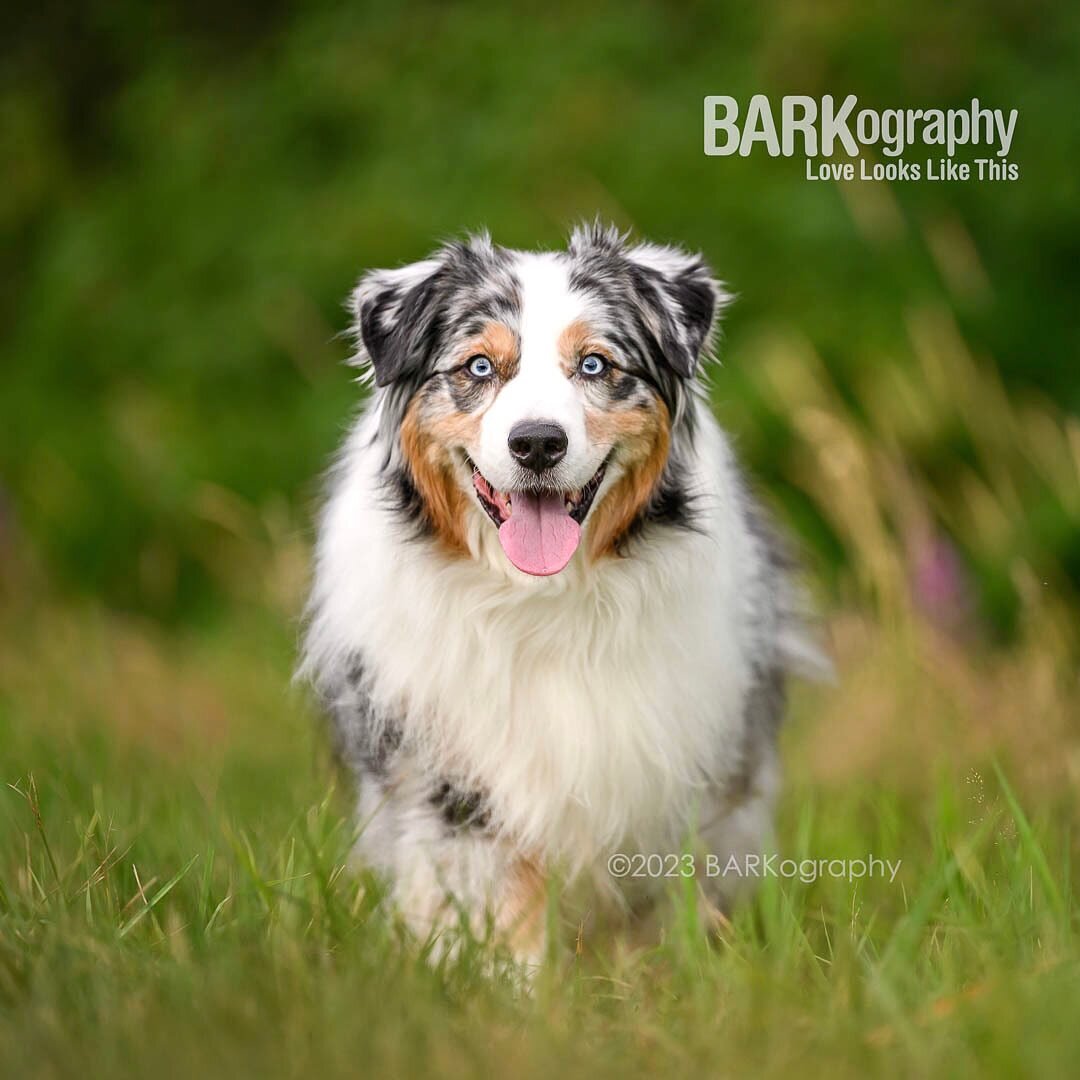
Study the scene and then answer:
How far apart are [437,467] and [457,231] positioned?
5.07 meters

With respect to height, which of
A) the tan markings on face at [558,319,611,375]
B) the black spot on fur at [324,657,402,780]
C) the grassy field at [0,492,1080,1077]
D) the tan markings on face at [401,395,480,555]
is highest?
the tan markings on face at [558,319,611,375]

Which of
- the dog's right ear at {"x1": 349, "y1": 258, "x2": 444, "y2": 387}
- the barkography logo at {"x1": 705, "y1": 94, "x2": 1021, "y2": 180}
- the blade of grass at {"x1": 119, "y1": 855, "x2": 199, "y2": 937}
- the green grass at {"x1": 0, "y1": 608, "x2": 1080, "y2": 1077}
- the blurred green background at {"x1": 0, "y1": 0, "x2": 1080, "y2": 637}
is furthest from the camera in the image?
the blurred green background at {"x1": 0, "y1": 0, "x2": 1080, "y2": 637}

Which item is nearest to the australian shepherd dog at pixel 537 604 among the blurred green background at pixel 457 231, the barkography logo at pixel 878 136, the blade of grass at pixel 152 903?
the blade of grass at pixel 152 903

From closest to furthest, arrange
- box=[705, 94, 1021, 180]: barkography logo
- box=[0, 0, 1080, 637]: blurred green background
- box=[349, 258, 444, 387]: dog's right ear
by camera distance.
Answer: box=[349, 258, 444, 387]: dog's right ear < box=[705, 94, 1021, 180]: barkography logo < box=[0, 0, 1080, 637]: blurred green background

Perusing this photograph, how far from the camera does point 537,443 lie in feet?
10.8

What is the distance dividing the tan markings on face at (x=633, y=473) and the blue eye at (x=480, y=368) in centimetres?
32

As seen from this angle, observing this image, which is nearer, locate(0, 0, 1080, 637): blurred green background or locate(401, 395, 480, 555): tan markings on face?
locate(401, 395, 480, 555): tan markings on face

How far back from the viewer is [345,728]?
4.01 m

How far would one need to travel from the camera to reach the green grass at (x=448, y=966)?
98.9 inches

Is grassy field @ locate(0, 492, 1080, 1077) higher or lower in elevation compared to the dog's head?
lower

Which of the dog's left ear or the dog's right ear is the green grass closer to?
the dog's right ear

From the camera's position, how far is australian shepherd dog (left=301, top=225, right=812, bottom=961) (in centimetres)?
353

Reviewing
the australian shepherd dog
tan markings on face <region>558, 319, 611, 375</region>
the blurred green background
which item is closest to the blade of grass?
the australian shepherd dog

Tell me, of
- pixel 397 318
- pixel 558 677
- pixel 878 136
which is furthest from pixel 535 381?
pixel 878 136
